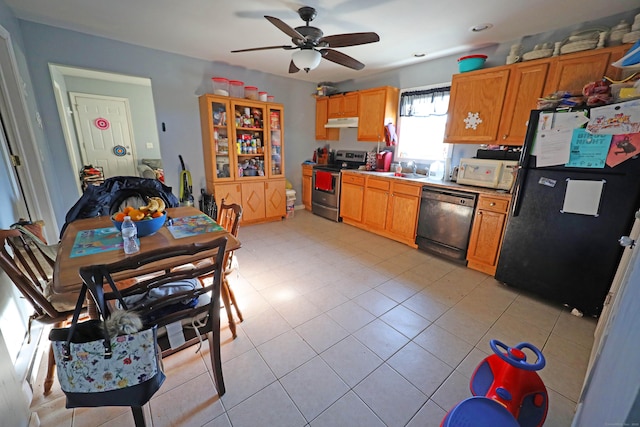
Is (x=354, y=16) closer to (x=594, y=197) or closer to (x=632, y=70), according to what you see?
(x=632, y=70)

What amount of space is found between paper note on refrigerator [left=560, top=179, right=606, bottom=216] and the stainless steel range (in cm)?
281

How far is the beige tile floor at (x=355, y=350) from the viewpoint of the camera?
1304 mm

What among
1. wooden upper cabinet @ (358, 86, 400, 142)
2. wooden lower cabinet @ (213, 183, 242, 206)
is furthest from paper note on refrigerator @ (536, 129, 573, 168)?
wooden lower cabinet @ (213, 183, 242, 206)

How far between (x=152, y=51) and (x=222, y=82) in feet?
2.88

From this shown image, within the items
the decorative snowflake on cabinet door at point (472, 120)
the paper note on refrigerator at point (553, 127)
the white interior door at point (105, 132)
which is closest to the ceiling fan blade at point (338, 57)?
the decorative snowflake on cabinet door at point (472, 120)

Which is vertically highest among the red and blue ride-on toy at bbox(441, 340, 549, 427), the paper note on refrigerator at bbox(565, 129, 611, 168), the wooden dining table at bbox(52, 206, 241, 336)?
the paper note on refrigerator at bbox(565, 129, 611, 168)

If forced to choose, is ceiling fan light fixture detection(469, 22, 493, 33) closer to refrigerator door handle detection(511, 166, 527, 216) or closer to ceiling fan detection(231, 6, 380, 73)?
ceiling fan detection(231, 6, 380, 73)

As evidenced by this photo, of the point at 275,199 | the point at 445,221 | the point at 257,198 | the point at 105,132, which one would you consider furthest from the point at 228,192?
the point at 105,132

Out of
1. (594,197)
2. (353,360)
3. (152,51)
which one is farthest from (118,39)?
(594,197)

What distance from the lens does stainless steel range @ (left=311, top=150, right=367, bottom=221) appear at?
4309 mm

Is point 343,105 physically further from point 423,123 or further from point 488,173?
point 488,173

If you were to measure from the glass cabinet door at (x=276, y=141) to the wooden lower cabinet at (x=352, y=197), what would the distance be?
1150 millimetres

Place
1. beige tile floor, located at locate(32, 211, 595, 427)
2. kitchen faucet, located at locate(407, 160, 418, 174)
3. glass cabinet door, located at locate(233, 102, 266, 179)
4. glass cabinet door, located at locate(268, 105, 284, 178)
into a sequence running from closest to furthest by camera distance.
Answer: beige tile floor, located at locate(32, 211, 595, 427) < kitchen faucet, located at locate(407, 160, 418, 174) < glass cabinet door, located at locate(233, 102, 266, 179) < glass cabinet door, located at locate(268, 105, 284, 178)

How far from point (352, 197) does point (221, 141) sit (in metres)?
2.21
